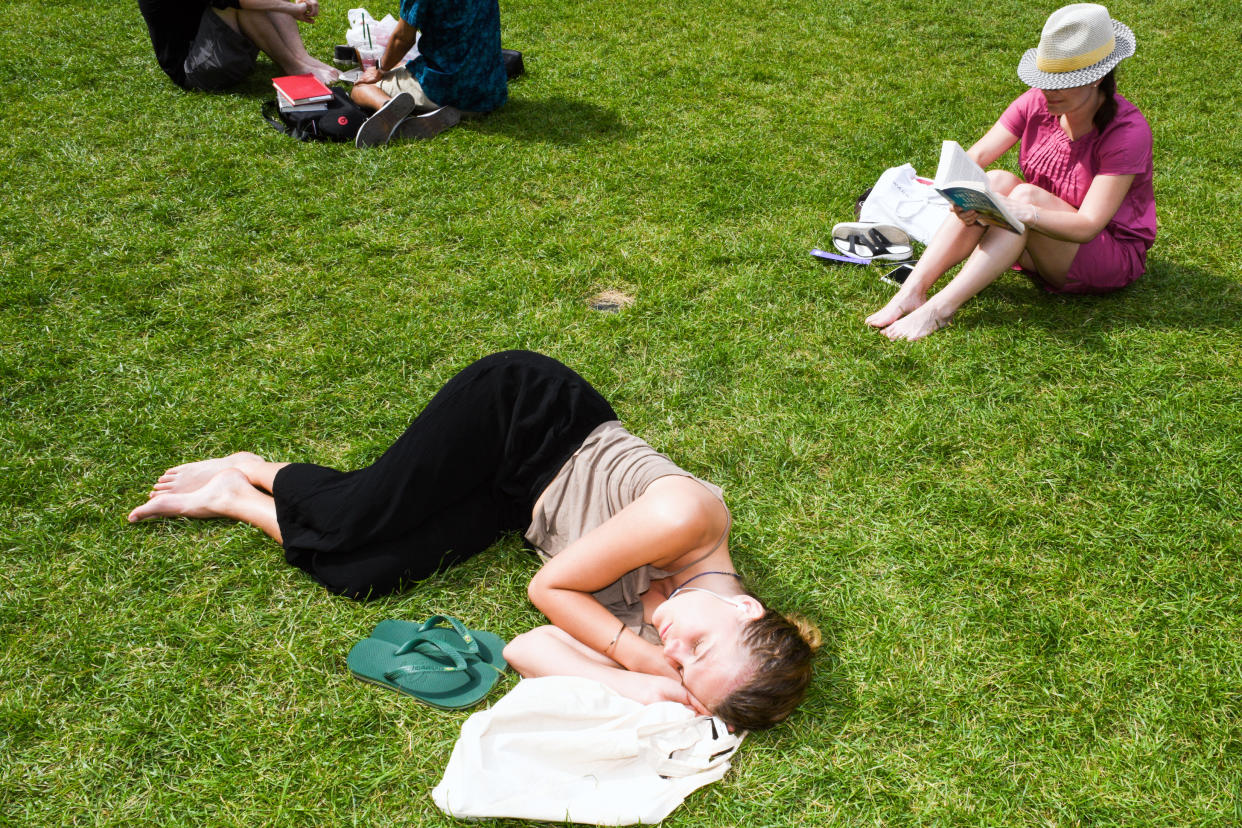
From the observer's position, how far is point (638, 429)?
3.70 m

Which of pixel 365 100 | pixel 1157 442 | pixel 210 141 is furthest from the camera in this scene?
pixel 365 100

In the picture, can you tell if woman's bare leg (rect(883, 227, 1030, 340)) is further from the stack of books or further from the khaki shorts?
the stack of books

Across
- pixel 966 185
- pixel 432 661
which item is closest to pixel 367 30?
pixel 966 185

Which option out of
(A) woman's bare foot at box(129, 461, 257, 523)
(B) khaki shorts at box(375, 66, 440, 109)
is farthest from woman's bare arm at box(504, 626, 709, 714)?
(B) khaki shorts at box(375, 66, 440, 109)

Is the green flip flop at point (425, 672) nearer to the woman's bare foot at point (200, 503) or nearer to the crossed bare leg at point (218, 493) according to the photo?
the crossed bare leg at point (218, 493)

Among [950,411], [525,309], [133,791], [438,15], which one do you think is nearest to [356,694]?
[133,791]

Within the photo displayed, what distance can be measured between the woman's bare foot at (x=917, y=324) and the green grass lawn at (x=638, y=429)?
0.34ft

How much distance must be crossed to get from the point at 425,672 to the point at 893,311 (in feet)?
9.85

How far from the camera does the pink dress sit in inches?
160

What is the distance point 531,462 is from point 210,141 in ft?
14.4

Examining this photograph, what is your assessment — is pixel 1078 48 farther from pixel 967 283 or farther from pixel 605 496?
pixel 605 496

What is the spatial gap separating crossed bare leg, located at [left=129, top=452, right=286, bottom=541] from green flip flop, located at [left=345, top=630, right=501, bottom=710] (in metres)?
0.66

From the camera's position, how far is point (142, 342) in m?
3.97

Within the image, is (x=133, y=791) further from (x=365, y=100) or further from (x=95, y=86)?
(x=95, y=86)
